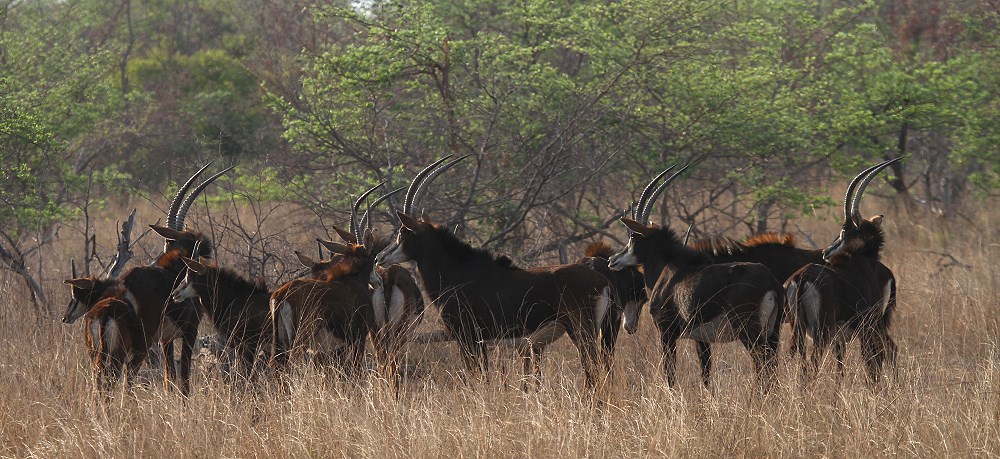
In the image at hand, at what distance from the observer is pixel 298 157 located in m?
12.0

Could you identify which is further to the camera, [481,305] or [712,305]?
[481,305]

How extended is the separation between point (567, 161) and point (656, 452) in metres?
6.52

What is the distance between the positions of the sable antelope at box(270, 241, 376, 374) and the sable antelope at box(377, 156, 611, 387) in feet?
0.94

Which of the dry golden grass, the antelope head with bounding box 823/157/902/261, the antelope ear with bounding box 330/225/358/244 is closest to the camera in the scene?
the dry golden grass

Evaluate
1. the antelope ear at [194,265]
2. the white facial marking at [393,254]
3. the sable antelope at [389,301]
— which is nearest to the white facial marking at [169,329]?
the antelope ear at [194,265]

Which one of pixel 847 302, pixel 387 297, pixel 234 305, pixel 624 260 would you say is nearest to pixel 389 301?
pixel 387 297

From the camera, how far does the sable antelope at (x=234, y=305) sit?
698 cm

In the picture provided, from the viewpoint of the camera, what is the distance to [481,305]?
735cm

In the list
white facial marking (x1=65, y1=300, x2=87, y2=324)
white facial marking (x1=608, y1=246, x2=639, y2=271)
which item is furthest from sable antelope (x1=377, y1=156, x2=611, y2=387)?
white facial marking (x1=65, y1=300, x2=87, y2=324)

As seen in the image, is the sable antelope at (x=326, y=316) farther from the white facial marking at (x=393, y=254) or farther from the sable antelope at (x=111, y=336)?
the sable antelope at (x=111, y=336)

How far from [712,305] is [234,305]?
2934 millimetres

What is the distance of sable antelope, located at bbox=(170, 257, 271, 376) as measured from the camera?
6977 mm

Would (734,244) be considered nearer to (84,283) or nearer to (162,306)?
(162,306)

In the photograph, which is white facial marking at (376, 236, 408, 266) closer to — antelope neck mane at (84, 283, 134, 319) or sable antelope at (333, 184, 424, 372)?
sable antelope at (333, 184, 424, 372)
